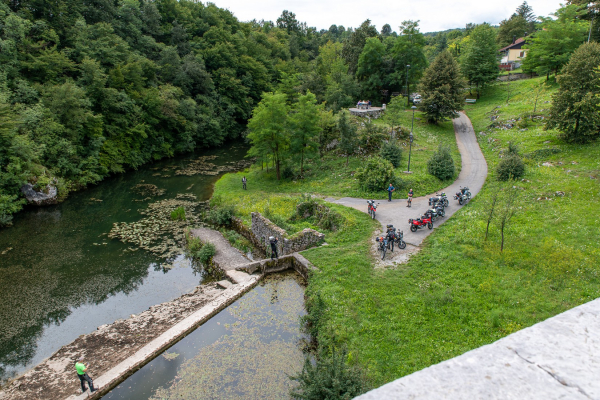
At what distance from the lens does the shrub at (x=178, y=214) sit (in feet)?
82.3

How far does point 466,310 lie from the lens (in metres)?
11.8

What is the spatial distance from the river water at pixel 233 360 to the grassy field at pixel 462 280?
58.4 inches

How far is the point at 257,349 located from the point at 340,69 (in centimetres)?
4799

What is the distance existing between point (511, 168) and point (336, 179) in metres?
12.3

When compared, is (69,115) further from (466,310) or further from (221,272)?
(466,310)

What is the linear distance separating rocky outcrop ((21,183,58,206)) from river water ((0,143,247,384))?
784mm

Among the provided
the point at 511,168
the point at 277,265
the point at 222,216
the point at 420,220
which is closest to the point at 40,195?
the point at 222,216

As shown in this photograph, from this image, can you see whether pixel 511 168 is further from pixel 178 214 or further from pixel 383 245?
pixel 178 214

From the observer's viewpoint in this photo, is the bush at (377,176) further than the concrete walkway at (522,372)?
Yes

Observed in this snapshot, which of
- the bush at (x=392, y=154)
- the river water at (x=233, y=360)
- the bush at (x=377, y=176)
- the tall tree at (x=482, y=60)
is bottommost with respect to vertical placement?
the river water at (x=233, y=360)

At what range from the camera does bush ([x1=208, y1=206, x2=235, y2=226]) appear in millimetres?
24031

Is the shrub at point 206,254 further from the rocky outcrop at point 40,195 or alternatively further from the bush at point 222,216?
the rocky outcrop at point 40,195

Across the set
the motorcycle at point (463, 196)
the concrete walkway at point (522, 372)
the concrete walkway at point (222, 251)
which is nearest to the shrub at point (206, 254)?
the concrete walkway at point (222, 251)

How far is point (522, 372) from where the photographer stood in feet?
6.19
